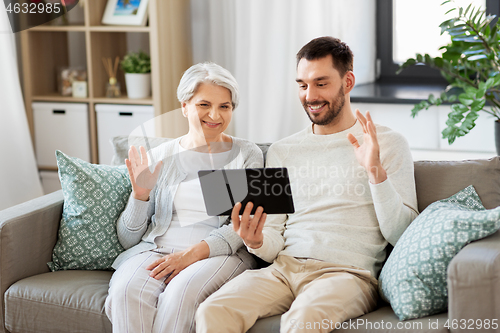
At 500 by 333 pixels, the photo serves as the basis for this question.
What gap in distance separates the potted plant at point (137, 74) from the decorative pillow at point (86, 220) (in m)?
1.33

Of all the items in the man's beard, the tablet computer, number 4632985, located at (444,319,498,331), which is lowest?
number 4632985, located at (444,319,498,331)

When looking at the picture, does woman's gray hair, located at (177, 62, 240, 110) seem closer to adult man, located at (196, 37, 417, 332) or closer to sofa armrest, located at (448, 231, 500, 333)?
adult man, located at (196, 37, 417, 332)

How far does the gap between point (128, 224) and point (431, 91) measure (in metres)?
1.97

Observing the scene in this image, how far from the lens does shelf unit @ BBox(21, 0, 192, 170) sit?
3.09 m

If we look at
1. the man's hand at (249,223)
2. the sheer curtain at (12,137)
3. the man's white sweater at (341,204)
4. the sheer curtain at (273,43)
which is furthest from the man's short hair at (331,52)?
A: the sheer curtain at (12,137)

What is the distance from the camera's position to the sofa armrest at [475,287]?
4.42 ft

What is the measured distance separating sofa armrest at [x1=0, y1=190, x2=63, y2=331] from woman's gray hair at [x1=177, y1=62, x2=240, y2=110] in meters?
0.60

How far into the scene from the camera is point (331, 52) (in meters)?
1.79

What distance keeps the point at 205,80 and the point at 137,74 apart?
1468 mm

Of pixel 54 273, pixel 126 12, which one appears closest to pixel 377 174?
pixel 54 273

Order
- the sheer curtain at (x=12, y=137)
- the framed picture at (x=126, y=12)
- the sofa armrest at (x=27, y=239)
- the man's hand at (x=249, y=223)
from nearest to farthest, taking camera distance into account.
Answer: the man's hand at (x=249, y=223) → the sofa armrest at (x=27, y=239) → the sheer curtain at (x=12, y=137) → the framed picture at (x=126, y=12)

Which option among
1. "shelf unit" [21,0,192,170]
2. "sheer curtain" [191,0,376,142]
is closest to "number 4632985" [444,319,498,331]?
"sheer curtain" [191,0,376,142]

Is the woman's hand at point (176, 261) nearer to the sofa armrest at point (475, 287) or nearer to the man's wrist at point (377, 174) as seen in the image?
the man's wrist at point (377, 174)

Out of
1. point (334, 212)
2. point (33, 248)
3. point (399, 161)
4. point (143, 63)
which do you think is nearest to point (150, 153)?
point (33, 248)
